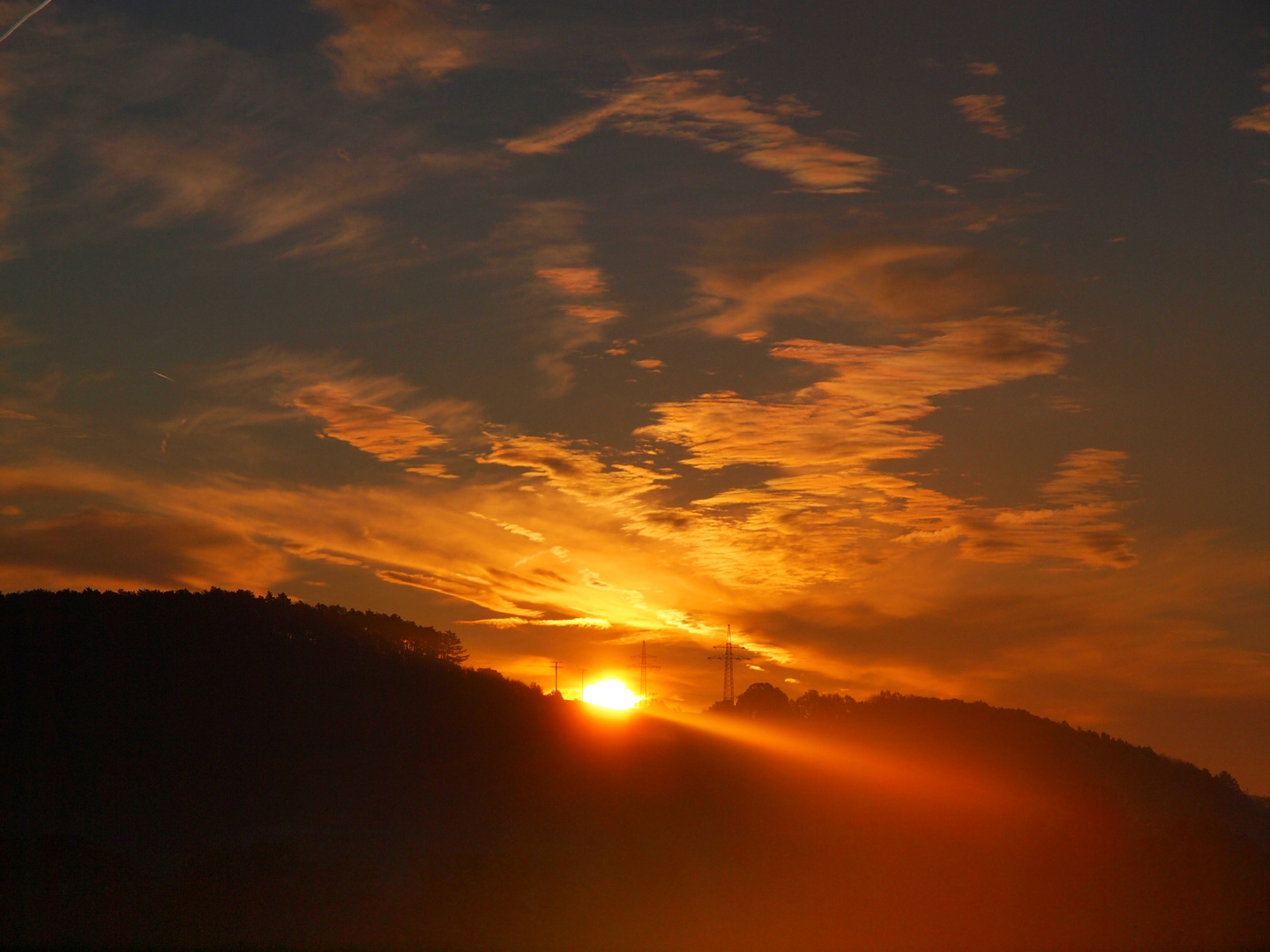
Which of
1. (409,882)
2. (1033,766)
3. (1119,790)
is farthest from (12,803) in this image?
(1119,790)

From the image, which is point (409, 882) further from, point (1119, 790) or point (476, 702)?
point (1119, 790)

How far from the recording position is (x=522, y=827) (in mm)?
57781

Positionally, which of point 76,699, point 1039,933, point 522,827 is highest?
point 76,699

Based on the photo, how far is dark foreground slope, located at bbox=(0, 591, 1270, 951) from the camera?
153 ft

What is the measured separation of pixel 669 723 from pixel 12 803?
44.8m

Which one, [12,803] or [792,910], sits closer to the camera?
[12,803]

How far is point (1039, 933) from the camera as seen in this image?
2350 inches

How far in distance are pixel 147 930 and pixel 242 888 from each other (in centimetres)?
385

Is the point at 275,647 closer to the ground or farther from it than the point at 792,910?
farther from it

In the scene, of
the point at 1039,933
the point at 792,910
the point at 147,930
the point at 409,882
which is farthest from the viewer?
the point at 1039,933

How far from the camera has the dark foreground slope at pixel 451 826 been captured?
4678cm

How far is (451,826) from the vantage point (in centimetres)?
5669

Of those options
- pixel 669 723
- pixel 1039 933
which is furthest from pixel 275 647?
pixel 1039 933

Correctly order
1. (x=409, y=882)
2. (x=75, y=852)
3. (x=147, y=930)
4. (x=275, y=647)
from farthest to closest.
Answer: (x=275, y=647)
(x=409, y=882)
(x=75, y=852)
(x=147, y=930)
